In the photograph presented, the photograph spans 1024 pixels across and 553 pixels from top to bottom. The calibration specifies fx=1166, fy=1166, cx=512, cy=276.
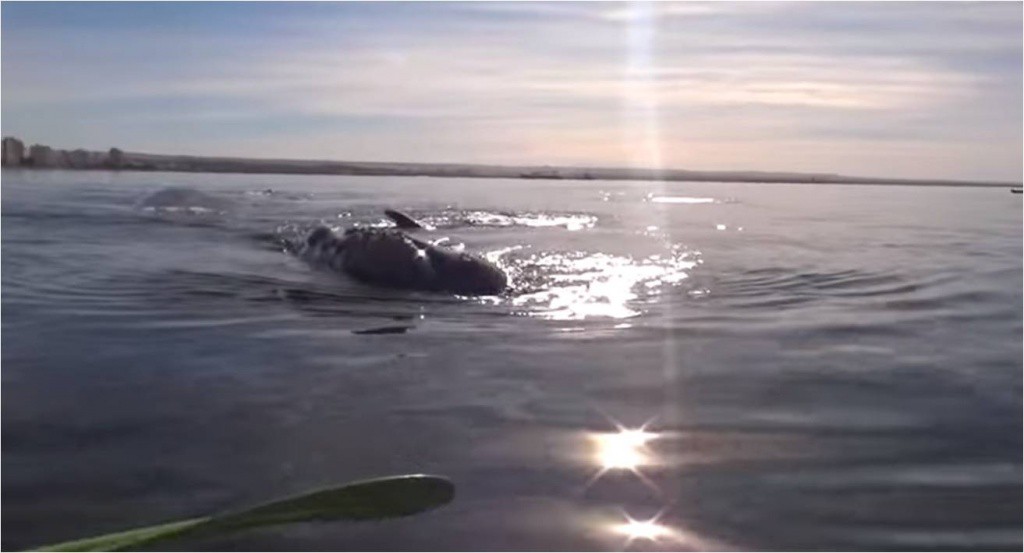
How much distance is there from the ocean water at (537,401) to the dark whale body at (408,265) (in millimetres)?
324

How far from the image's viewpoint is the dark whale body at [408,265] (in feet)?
33.2

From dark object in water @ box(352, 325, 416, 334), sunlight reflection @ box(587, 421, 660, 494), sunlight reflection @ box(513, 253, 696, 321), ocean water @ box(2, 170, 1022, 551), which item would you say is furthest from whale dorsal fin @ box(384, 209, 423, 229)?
sunlight reflection @ box(587, 421, 660, 494)

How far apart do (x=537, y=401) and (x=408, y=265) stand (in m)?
4.77

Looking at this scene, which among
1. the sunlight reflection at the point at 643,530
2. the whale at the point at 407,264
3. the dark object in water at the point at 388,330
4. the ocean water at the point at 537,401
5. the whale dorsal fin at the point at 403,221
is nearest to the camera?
the sunlight reflection at the point at 643,530

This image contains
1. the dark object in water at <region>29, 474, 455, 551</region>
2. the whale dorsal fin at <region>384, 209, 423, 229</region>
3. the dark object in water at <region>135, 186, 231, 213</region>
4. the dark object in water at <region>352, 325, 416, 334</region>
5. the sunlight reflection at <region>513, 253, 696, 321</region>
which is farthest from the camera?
the dark object in water at <region>135, 186, 231, 213</region>

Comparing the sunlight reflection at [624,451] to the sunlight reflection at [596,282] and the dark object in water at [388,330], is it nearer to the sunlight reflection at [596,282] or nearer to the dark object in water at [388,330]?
the dark object in water at [388,330]

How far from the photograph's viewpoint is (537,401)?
5.95 m

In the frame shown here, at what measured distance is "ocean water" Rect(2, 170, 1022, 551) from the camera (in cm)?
429

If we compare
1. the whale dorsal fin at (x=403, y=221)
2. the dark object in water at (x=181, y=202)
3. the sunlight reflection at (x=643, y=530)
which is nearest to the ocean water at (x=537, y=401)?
the sunlight reflection at (x=643, y=530)

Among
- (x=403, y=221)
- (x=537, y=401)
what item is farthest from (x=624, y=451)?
(x=403, y=221)

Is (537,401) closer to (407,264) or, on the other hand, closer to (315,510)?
(315,510)

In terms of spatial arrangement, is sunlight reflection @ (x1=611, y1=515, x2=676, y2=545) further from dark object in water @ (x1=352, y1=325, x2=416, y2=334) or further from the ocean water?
dark object in water @ (x1=352, y1=325, x2=416, y2=334)

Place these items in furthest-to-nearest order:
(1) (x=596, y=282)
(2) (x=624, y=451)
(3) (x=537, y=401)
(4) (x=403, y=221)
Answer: (4) (x=403, y=221) → (1) (x=596, y=282) → (3) (x=537, y=401) → (2) (x=624, y=451)

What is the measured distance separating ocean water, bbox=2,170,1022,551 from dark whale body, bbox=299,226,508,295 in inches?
12.7
